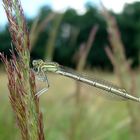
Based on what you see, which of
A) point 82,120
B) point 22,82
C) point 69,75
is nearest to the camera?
point 22,82

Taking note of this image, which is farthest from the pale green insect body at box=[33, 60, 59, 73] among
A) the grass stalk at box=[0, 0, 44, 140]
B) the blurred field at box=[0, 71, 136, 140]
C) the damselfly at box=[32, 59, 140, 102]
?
the blurred field at box=[0, 71, 136, 140]

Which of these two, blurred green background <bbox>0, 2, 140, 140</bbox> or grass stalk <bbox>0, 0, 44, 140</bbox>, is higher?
grass stalk <bbox>0, 0, 44, 140</bbox>

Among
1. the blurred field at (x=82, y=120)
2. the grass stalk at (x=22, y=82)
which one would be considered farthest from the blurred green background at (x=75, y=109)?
the grass stalk at (x=22, y=82)

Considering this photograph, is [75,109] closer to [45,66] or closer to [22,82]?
[45,66]

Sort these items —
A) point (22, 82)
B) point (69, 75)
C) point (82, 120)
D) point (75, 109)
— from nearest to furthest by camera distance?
point (22, 82)
point (69, 75)
point (75, 109)
point (82, 120)

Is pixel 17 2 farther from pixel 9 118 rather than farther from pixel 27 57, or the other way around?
pixel 9 118

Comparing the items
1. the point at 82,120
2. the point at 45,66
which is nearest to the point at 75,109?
the point at 82,120

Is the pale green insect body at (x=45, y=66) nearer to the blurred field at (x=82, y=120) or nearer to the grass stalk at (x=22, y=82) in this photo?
the grass stalk at (x=22, y=82)

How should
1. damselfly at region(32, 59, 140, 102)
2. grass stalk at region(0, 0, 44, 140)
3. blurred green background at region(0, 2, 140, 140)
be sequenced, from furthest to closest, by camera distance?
blurred green background at region(0, 2, 140, 140) < damselfly at region(32, 59, 140, 102) < grass stalk at region(0, 0, 44, 140)

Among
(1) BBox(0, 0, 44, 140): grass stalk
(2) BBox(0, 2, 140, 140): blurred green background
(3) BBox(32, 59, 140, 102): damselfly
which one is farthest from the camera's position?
(2) BBox(0, 2, 140, 140): blurred green background

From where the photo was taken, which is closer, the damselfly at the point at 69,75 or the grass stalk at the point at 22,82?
the grass stalk at the point at 22,82

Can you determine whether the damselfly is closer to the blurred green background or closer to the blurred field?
the blurred green background
